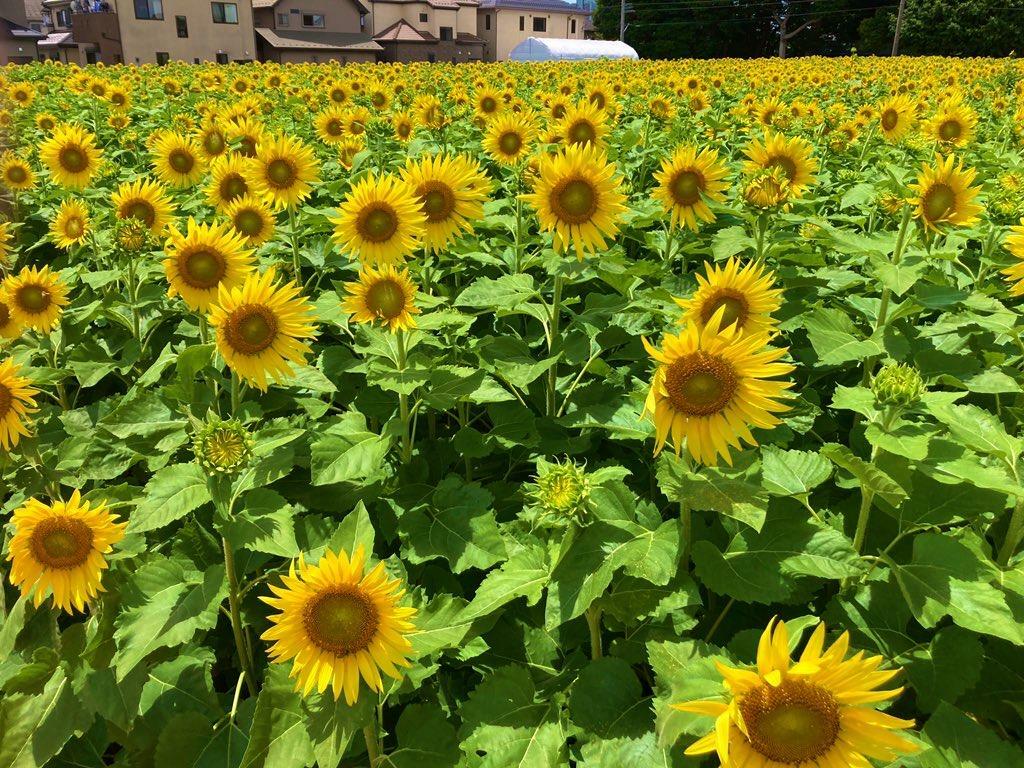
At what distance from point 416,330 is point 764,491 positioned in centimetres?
154

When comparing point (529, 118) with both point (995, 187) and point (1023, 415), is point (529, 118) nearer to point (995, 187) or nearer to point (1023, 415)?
point (995, 187)

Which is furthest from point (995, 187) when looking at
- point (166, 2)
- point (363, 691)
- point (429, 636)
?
point (166, 2)

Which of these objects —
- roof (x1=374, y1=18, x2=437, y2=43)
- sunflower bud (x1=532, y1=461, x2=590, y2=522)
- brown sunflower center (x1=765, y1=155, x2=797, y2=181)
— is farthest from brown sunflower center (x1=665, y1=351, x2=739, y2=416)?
roof (x1=374, y1=18, x2=437, y2=43)

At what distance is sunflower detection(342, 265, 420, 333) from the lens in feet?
8.56

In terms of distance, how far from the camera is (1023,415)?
253cm

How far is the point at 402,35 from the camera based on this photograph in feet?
210

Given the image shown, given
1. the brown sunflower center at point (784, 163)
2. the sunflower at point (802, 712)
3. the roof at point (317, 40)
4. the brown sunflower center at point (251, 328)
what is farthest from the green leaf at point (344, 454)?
the roof at point (317, 40)

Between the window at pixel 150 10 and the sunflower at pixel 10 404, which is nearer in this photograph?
the sunflower at pixel 10 404

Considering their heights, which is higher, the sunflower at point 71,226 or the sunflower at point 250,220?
the sunflower at point 250,220

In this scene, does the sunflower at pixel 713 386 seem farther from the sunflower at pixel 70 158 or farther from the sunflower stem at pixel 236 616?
the sunflower at pixel 70 158

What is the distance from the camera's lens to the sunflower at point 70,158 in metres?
4.67

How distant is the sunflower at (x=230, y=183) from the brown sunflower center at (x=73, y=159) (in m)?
1.83

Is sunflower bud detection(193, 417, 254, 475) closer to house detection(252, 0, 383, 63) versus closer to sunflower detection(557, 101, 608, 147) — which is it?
sunflower detection(557, 101, 608, 147)

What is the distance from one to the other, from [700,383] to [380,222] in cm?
167
